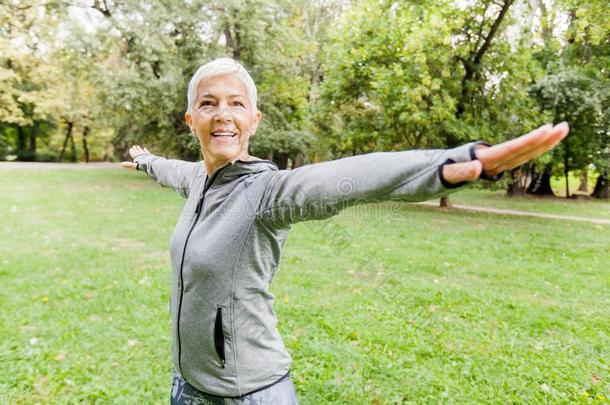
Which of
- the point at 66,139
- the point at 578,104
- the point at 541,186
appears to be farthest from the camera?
the point at 66,139

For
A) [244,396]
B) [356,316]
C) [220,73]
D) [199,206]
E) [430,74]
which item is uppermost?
[430,74]

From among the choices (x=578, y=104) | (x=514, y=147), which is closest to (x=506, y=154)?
(x=514, y=147)

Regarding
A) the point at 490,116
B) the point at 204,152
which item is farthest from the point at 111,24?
the point at 204,152

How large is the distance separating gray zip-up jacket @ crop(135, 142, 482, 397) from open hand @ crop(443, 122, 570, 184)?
33cm

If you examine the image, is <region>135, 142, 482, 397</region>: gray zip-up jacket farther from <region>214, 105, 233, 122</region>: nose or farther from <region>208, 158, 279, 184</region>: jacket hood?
<region>214, 105, 233, 122</region>: nose

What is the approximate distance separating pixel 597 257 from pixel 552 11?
661 cm

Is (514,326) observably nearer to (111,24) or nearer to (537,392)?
(537,392)

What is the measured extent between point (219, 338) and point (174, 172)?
130 cm

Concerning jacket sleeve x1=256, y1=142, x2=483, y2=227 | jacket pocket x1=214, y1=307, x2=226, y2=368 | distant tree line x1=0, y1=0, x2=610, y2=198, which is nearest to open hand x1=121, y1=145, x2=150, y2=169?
jacket pocket x1=214, y1=307, x2=226, y2=368

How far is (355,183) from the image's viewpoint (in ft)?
3.49

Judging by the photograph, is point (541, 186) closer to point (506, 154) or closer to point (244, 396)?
point (244, 396)

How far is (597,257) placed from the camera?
9.05 metres

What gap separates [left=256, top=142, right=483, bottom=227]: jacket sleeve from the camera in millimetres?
934

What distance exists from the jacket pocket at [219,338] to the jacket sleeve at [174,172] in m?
0.99
